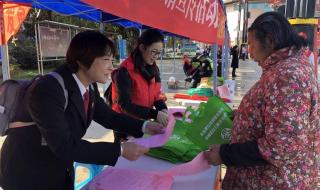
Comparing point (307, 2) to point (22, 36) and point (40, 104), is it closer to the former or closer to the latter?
point (40, 104)

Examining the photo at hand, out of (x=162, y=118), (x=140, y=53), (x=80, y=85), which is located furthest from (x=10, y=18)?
(x=80, y=85)

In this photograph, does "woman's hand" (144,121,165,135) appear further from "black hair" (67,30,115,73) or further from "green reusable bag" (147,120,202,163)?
"black hair" (67,30,115,73)

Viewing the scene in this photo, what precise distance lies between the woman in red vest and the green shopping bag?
436 mm

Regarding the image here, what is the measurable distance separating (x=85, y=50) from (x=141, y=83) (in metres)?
1.08

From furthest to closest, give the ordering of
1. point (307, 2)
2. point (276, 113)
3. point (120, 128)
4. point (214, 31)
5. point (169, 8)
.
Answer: point (307, 2), point (214, 31), point (120, 128), point (169, 8), point (276, 113)

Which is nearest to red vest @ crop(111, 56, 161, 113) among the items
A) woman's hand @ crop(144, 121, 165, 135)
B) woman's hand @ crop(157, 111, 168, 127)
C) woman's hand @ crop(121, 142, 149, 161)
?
woman's hand @ crop(157, 111, 168, 127)

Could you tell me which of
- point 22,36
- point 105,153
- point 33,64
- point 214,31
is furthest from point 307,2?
point 22,36

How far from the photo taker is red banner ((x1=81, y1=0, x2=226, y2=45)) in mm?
1113

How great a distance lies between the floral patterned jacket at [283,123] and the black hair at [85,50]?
74 cm

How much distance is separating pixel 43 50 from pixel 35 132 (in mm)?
6313

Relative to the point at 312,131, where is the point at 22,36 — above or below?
above

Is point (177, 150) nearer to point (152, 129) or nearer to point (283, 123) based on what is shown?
point (152, 129)

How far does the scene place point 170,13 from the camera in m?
1.42

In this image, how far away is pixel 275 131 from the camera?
1305 millimetres
